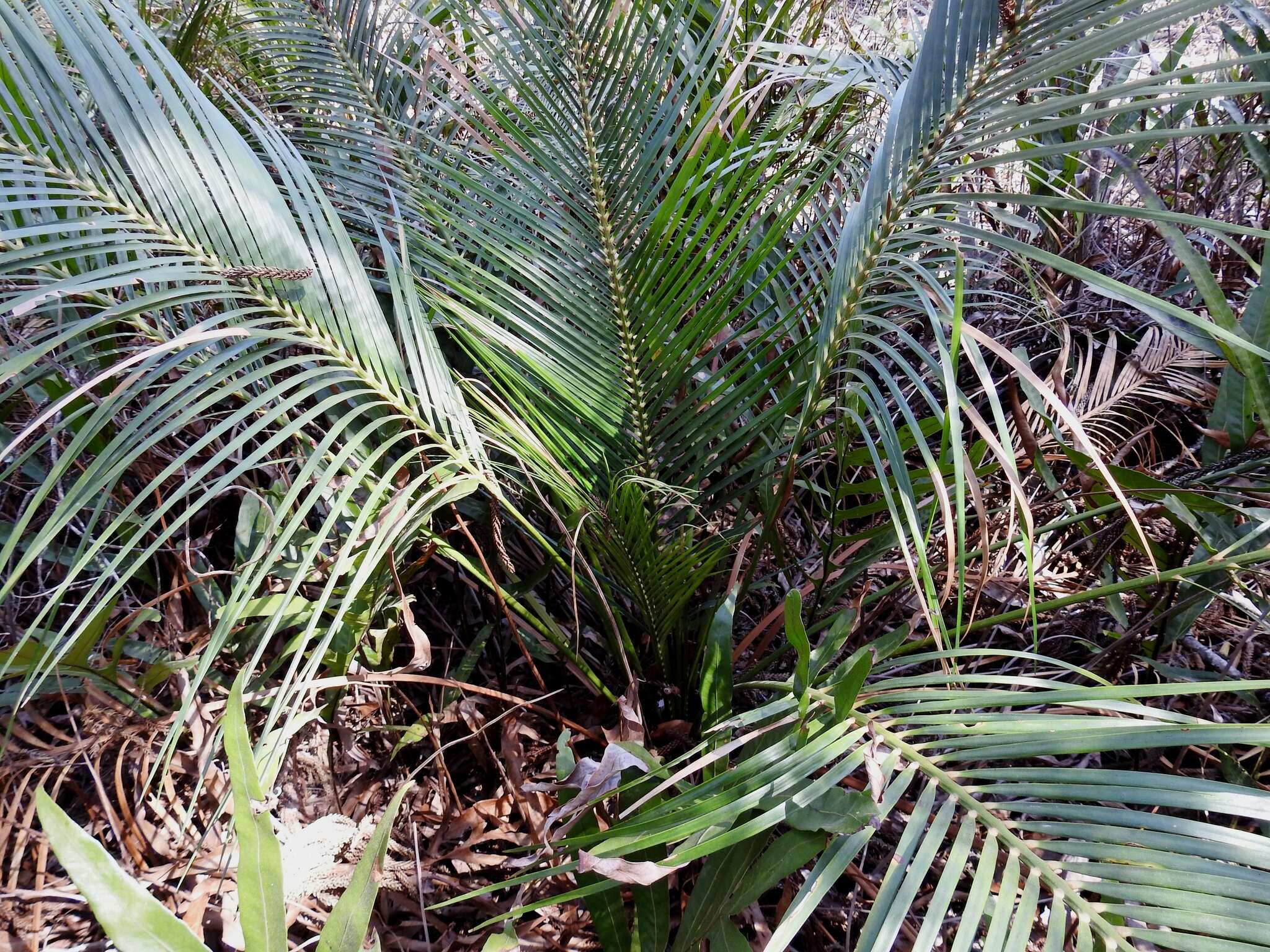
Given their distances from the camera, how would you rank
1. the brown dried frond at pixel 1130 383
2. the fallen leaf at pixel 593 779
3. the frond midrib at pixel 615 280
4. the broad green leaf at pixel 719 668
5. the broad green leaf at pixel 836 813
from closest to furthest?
the broad green leaf at pixel 836 813 → the fallen leaf at pixel 593 779 → the broad green leaf at pixel 719 668 → the frond midrib at pixel 615 280 → the brown dried frond at pixel 1130 383

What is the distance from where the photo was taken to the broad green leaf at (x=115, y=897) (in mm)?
417

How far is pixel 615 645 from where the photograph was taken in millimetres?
1025

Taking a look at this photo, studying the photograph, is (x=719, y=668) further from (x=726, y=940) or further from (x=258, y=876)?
(x=258, y=876)

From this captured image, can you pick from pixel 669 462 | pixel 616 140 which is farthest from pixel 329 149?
pixel 669 462

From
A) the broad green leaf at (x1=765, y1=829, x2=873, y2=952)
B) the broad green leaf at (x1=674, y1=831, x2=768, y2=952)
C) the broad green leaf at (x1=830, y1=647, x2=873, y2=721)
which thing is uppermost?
the broad green leaf at (x1=830, y1=647, x2=873, y2=721)

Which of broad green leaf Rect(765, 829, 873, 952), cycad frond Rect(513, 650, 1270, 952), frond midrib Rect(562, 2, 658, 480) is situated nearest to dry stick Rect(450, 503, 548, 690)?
frond midrib Rect(562, 2, 658, 480)

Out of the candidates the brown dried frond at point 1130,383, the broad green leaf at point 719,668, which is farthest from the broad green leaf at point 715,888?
the brown dried frond at point 1130,383

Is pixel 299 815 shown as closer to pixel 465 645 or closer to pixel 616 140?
pixel 465 645

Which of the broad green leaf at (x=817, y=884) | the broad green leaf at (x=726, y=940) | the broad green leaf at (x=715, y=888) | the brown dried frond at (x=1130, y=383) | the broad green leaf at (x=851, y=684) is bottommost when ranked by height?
the broad green leaf at (x=726, y=940)

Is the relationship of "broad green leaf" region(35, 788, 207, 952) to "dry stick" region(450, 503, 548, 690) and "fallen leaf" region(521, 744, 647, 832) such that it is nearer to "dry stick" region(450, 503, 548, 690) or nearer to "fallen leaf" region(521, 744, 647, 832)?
"fallen leaf" region(521, 744, 647, 832)

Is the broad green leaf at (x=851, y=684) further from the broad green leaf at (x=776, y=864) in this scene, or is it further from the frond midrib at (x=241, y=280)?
the frond midrib at (x=241, y=280)

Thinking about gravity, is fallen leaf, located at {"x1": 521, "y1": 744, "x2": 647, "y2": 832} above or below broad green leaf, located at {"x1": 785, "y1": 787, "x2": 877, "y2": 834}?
below

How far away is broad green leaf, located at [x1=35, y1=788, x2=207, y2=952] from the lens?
0.42m

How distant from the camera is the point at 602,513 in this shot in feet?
2.92
